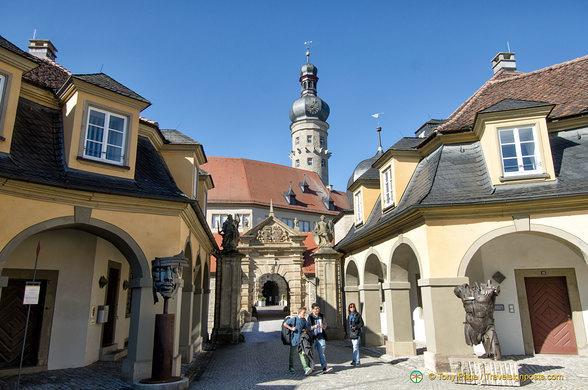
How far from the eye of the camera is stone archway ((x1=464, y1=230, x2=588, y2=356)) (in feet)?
38.3

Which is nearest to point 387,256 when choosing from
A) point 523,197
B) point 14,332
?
point 523,197

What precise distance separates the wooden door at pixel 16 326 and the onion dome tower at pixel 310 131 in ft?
182

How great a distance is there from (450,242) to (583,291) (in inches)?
189

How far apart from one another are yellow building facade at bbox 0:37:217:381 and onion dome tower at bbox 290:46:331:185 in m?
53.9

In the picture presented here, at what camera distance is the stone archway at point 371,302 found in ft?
48.8

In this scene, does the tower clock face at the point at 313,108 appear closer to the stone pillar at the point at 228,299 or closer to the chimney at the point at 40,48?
the stone pillar at the point at 228,299

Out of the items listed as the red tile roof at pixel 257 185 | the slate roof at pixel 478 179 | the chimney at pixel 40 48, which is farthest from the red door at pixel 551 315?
the red tile roof at pixel 257 185

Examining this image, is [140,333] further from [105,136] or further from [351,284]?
[351,284]

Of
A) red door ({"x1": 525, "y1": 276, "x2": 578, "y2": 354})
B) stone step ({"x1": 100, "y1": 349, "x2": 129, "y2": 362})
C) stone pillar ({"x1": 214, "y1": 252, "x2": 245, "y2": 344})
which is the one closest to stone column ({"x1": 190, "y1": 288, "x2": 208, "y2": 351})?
stone pillar ({"x1": 214, "y1": 252, "x2": 245, "y2": 344})

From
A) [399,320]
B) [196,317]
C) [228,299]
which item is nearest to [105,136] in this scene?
[196,317]

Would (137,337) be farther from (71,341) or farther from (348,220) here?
(348,220)

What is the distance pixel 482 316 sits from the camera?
8805 mm

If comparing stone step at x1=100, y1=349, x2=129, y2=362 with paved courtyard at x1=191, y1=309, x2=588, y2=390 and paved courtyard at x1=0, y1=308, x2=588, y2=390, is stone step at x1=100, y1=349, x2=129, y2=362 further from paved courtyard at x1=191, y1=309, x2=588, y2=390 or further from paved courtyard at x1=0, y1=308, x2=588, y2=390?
paved courtyard at x1=191, y1=309, x2=588, y2=390

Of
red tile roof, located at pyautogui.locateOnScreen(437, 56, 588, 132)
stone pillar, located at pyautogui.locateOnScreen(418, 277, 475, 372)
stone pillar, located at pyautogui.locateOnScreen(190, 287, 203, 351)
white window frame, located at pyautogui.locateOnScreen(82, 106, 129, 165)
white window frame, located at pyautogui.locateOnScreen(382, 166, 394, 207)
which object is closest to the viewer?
stone pillar, located at pyautogui.locateOnScreen(418, 277, 475, 372)
